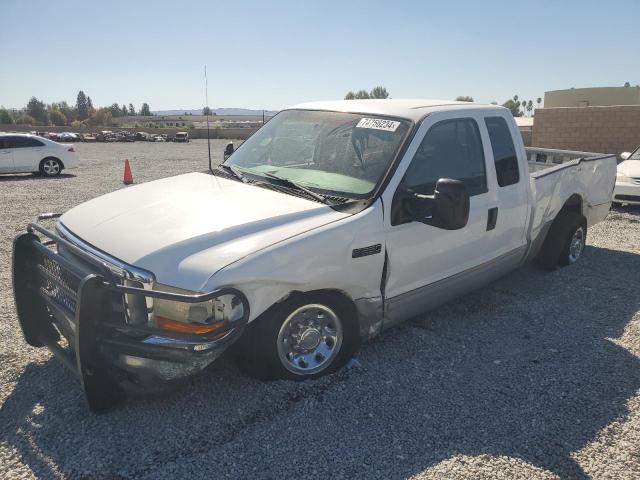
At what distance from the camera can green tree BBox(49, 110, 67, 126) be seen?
13688 cm

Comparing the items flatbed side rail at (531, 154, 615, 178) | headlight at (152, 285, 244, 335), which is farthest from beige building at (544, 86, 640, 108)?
headlight at (152, 285, 244, 335)

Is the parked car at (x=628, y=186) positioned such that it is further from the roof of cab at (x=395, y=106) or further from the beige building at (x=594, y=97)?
the beige building at (x=594, y=97)

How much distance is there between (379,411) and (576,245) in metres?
4.13

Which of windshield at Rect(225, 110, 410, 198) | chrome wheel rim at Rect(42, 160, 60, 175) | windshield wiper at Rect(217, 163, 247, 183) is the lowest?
chrome wheel rim at Rect(42, 160, 60, 175)

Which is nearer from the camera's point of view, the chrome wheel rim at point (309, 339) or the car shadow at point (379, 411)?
the car shadow at point (379, 411)

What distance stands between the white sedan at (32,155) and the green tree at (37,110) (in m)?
152

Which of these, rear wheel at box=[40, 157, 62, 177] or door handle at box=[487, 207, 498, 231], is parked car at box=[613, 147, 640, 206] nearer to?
door handle at box=[487, 207, 498, 231]

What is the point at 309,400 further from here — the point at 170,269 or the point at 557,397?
the point at 557,397

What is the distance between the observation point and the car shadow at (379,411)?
286 cm

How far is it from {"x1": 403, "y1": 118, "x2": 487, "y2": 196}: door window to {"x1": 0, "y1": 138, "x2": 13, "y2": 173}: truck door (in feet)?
50.9

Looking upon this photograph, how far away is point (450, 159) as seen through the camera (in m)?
4.14

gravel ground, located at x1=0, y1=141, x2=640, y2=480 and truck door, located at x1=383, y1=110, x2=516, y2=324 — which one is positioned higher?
truck door, located at x1=383, y1=110, x2=516, y2=324

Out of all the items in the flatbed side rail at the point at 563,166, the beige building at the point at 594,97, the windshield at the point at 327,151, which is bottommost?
the flatbed side rail at the point at 563,166

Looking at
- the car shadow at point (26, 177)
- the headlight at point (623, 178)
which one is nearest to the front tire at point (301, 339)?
the headlight at point (623, 178)
